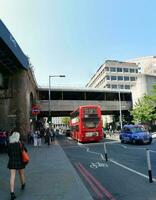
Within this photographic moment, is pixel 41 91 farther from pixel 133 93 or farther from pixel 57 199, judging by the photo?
pixel 57 199

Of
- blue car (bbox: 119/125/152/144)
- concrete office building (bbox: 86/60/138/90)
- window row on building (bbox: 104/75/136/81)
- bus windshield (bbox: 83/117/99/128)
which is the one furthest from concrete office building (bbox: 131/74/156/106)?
window row on building (bbox: 104/75/136/81)

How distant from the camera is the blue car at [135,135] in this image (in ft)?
96.8

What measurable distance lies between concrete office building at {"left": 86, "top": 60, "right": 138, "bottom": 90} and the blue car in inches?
3277

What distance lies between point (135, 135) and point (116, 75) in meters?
91.2

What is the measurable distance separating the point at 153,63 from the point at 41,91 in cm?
8384

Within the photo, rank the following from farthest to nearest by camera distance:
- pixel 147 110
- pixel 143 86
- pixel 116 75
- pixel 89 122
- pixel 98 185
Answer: pixel 116 75
pixel 143 86
pixel 147 110
pixel 89 122
pixel 98 185

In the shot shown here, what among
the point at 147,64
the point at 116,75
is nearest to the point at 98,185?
the point at 116,75

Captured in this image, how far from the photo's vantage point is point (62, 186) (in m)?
9.95

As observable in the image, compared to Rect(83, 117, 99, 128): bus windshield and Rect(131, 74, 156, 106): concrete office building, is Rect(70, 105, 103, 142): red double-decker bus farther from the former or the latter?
Rect(131, 74, 156, 106): concrete office building

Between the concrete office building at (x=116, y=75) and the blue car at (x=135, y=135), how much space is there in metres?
83.2

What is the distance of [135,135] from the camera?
98.6 feet

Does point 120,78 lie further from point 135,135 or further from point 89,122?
point 135,135

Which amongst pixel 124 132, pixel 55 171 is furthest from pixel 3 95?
pixel 55 171

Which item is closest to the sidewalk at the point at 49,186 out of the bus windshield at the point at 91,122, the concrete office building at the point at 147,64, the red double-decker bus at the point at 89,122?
the red double-decker bus at the point at 89,122
